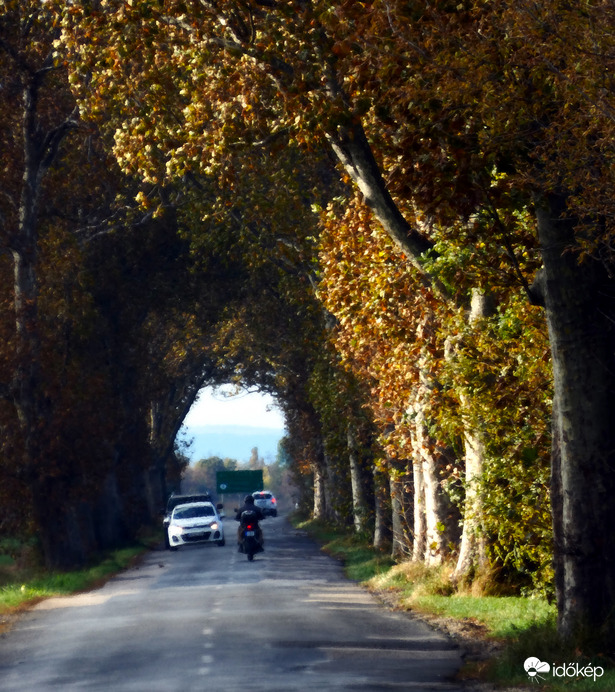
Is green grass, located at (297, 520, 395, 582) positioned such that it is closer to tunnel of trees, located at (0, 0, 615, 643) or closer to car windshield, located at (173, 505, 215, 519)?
tunnel of trees, located at (0, 0, 615, 643)

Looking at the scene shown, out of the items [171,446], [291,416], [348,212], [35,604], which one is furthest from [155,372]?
[348,212]

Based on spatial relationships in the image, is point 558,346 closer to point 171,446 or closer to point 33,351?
point 33,351

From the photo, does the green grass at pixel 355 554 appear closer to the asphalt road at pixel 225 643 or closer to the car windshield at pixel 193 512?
the asphalt road at pixel 225 643

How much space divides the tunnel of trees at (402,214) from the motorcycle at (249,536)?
4055 mm

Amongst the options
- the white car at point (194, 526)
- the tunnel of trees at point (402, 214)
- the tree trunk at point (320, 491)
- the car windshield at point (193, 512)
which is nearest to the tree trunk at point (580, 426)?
the tunnel of trees at point (402, 214)

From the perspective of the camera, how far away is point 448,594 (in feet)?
68.0

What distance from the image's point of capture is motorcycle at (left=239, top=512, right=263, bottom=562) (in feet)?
115

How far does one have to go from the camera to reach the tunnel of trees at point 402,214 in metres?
12.3

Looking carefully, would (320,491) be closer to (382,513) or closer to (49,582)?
(382,513)

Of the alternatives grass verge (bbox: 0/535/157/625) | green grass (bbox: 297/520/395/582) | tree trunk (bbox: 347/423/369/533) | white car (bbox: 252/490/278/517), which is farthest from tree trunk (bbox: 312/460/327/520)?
white car (bbox: 252/490/278/517)

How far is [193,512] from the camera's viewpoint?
145 ft

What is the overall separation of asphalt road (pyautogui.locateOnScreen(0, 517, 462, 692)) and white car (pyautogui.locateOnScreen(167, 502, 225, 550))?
55.1 feet

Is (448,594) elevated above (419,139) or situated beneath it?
situated beneath

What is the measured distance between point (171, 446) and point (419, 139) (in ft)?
189
